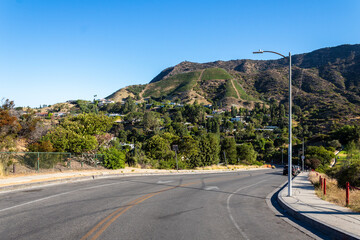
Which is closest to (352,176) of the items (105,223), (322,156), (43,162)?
(105,223)

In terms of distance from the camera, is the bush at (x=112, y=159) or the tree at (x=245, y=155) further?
the tree at (x=245, y=155)

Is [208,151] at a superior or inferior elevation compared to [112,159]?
inferior

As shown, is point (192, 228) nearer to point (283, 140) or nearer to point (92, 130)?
point (92, 130)

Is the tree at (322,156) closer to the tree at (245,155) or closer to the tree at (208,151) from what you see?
the tree at (245,155)

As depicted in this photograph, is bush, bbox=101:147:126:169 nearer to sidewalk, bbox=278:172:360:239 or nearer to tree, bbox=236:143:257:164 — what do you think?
sidewalk, bbox=278:172:360:239

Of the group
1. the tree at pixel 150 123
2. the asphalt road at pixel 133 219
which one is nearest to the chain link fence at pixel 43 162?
the asphalt road at pixel 133 219

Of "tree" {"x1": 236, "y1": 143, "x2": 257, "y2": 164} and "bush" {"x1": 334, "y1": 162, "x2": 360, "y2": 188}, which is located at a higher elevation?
"bush" {"x1": 334, "y1": 162, "x2": 360, "y2": 188}

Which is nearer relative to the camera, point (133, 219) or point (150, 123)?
point (133, 219)

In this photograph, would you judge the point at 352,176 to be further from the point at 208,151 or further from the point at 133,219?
the point at 208,151

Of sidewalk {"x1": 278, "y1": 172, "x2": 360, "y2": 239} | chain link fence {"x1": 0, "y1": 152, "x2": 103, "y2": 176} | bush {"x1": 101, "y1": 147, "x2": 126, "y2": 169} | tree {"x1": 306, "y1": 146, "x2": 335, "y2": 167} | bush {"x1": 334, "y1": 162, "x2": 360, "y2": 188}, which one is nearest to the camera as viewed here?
sidewalk {"x1": 278, "y1": 172, "x2": 360, "y2": 239}

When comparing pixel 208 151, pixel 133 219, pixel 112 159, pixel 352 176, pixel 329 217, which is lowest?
pixel 208 151

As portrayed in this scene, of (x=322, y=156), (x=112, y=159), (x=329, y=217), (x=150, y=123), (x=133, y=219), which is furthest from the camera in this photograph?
(x=150, y=123)

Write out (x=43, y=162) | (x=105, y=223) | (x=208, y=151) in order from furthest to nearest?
(x=208, y=151), (x=43, y=162), (x=105, y=223)

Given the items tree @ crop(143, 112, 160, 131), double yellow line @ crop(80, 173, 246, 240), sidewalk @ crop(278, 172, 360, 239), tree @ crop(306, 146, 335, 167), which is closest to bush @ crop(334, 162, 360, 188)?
sidewalk @ crop(278, 172, 360, 239)
